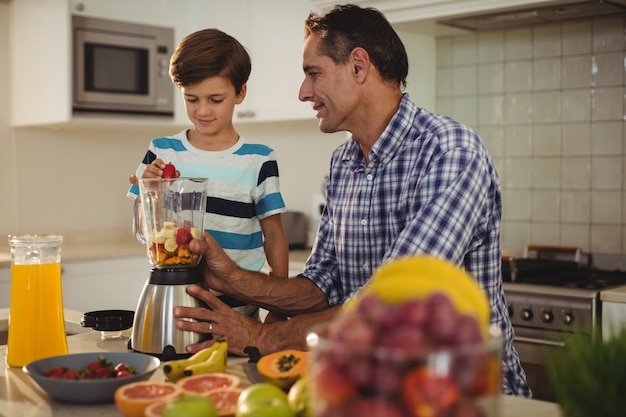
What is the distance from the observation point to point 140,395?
118cm

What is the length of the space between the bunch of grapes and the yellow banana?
630mm

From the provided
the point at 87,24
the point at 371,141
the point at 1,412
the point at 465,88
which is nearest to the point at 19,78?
the point at 87,24

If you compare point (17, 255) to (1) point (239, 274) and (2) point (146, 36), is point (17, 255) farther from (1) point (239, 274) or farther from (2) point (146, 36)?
(2) point (146, 36)

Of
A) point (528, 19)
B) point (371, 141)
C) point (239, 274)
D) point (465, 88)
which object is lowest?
point (239, 274)

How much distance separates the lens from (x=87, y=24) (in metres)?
3.65

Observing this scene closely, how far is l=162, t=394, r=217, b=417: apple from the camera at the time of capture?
992 mm

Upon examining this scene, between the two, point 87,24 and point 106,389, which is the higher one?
point 87,24

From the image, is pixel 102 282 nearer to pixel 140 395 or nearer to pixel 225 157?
pixel 225 157

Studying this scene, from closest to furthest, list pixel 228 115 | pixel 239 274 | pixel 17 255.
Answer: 1. pixel 17 255
2. pixel 239 274
3. pixel 228 115

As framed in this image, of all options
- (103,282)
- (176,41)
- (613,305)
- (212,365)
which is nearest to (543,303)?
(613,305)

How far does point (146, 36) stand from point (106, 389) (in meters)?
2.83

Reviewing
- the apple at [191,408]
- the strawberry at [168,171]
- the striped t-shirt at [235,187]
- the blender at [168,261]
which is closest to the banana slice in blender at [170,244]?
the blender at [168,261]

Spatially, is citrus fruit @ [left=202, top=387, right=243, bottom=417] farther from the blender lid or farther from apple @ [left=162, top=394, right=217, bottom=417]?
the blender lid

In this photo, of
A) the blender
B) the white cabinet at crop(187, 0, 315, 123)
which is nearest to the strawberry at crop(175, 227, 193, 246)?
the blender
